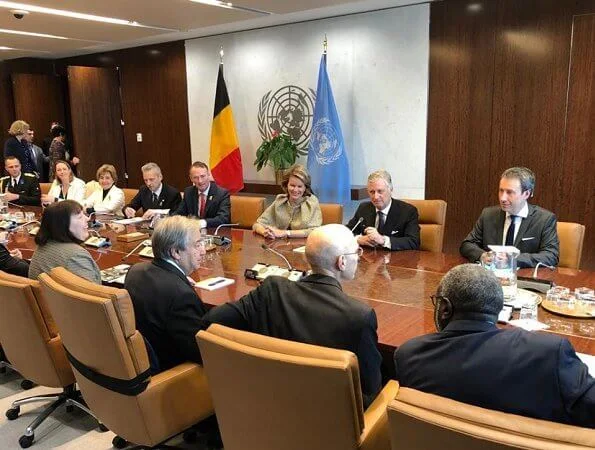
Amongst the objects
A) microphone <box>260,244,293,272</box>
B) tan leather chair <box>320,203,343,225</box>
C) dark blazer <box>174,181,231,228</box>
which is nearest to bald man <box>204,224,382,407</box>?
microphone <box>260,244,293,272</box>

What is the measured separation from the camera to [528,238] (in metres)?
2.85

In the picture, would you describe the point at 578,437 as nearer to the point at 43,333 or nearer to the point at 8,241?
the point at 43,333

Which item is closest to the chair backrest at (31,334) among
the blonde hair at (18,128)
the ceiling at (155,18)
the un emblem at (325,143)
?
the ceiling at (155,18)

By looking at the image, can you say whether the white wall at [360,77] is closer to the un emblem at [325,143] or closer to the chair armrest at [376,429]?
the un emblem at [325,143]

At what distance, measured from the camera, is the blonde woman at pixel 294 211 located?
365 cm

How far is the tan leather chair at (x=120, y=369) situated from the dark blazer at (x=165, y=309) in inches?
4.3

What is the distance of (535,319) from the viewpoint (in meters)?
1.92

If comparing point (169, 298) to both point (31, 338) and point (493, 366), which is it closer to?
point (31, 338)

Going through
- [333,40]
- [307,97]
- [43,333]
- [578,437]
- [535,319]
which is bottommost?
[43,333]

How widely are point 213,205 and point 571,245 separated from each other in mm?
2607

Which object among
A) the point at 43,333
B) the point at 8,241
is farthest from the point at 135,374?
the point at 8,241

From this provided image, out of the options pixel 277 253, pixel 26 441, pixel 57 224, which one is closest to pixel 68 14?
pixel 57 224

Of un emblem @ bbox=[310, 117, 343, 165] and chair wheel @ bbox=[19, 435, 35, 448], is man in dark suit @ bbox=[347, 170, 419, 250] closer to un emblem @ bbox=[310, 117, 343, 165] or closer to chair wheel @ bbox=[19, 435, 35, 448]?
chair wheel @ bbox=[19, 435, 35, 448]

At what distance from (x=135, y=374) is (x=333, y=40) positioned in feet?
15.2
